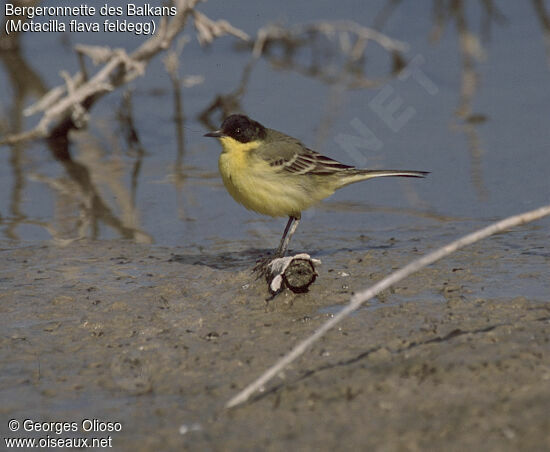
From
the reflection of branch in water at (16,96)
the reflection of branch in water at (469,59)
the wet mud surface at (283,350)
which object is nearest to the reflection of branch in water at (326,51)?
the reflection of branch in water at (469,59)

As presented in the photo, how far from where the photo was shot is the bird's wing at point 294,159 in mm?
8047

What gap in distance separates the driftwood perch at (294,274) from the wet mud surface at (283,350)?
99 mm

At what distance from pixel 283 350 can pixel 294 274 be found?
3.36 ft

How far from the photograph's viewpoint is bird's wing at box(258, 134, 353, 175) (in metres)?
8.05

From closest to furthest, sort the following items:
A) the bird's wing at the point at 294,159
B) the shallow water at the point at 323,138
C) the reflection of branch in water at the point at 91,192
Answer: the bird's wing at the point at 294,159, the reflection of branch in water at the point at 91,192, the shallow water at the point at 323,138

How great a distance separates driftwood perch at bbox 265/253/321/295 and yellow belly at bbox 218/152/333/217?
1106mm

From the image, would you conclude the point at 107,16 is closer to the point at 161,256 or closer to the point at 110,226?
the point at 110,226

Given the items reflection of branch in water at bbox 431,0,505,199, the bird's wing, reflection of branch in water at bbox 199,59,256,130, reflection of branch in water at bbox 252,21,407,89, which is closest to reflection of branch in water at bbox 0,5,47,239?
reflection of branch in water at bbox 199,59,256,130

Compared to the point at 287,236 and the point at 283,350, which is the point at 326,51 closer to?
the point at 287,236

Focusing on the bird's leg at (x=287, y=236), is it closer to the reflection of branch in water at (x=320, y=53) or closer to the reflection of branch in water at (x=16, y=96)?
the reflection of branch in water at (x=16, y=96)

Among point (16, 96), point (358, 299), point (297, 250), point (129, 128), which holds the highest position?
point (358, 299)

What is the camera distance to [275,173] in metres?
7.97

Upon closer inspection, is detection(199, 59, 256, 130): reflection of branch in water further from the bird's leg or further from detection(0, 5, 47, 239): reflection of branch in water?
the bird's leg

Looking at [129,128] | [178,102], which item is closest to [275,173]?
[129,128]
